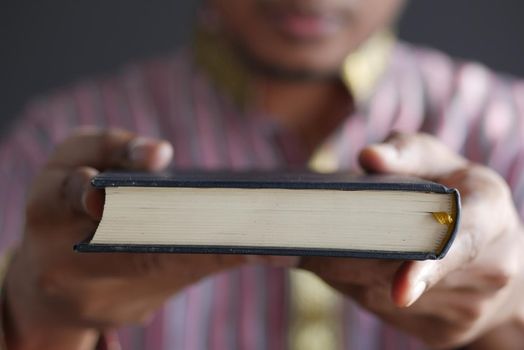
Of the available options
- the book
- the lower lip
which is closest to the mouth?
the lower lip

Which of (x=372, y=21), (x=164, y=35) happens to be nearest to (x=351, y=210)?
(x=372, y=21)

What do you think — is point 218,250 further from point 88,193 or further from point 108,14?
point 108,14

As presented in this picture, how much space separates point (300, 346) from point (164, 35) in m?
0.62

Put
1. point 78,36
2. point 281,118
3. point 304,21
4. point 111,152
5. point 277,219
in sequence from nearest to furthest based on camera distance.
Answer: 1. point 277,219
2. point 111,152
3. point 304,21
4. point 281,118
5. point 78,36

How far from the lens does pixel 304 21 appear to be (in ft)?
2.20

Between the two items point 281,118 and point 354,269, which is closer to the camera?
point 354,269

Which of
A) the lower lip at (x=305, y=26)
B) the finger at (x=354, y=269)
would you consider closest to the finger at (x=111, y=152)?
the finger at (x=354, y=269)

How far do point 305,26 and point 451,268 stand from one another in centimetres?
39

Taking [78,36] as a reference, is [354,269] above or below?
above

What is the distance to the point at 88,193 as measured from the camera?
13.3 inches

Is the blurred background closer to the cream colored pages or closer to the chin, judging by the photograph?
the chin

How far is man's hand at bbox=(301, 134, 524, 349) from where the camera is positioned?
1.11 feet

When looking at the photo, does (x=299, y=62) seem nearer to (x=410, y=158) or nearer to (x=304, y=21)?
(x=304, y=21)

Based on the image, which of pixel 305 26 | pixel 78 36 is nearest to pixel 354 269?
pixel 305 26
